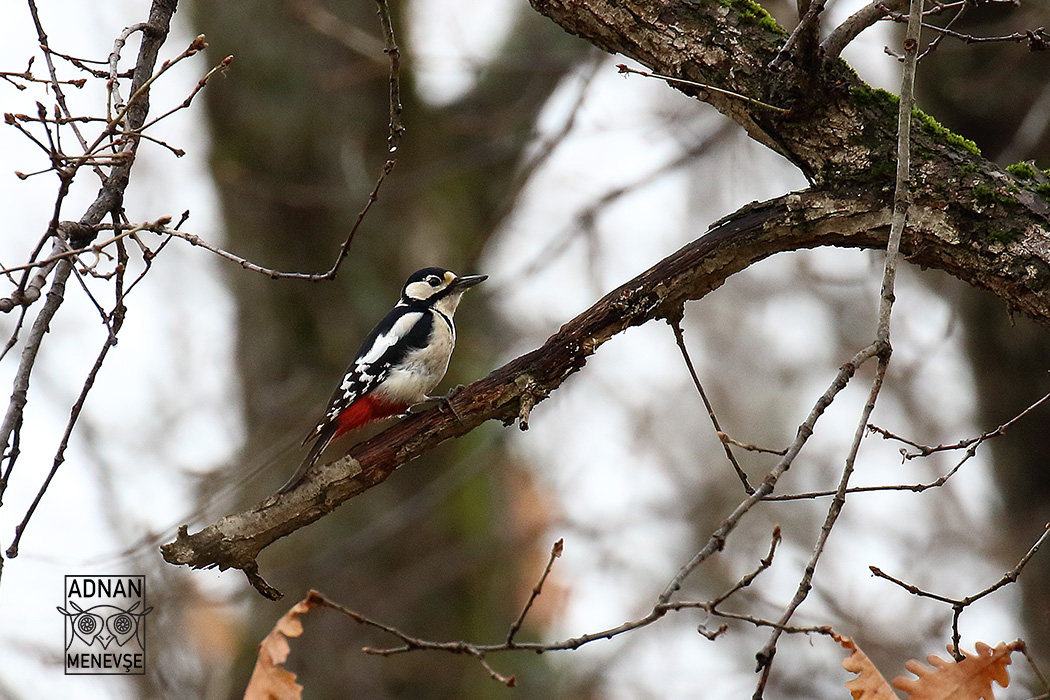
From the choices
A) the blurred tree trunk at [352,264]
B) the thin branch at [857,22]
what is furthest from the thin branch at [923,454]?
the blurred tree trunk at [352,264]

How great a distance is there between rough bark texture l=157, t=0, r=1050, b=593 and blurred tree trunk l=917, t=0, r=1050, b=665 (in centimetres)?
252

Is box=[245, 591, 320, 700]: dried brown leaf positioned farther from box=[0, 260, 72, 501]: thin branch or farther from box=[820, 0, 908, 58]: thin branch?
box=[820, 0, 908, 58]: thin branch

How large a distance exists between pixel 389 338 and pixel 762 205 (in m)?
2.02

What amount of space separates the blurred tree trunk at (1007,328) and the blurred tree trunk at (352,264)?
2.45m

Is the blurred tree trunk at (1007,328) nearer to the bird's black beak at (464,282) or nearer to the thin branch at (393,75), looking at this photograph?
the bird's black beak at (464,282)

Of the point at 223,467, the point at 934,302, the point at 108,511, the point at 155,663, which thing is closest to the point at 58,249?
the point at 223,467

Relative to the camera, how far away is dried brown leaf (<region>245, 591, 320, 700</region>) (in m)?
2.15

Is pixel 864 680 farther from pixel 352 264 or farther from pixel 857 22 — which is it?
pixel 352 264

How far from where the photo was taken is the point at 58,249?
2.13 meters

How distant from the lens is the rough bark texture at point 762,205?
2.61 m

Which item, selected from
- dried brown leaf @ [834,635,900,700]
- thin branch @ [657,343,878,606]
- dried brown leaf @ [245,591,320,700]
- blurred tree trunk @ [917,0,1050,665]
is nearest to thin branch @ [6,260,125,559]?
dried brown leaf @ [245,591,320,700]

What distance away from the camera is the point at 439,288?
4773 millimetres

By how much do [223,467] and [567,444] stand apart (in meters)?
6.31

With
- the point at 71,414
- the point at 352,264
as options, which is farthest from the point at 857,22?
the point at 352,264
